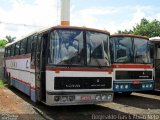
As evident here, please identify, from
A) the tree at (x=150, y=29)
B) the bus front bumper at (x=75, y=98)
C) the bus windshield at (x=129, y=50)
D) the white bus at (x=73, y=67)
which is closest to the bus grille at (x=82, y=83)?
the white bus at (x=73, y=67)

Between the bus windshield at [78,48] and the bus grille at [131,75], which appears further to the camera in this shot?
the bus grille at [131,75]

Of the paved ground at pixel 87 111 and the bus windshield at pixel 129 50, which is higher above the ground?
the bus windshield at pixel 129 50

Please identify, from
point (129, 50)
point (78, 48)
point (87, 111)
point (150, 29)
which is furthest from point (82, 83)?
point (150, 29)

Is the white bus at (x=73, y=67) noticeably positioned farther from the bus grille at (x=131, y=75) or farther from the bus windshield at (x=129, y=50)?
the bus grille at (x=131, y=75)

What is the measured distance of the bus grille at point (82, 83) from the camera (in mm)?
11273

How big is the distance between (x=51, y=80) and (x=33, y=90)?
2505 mm

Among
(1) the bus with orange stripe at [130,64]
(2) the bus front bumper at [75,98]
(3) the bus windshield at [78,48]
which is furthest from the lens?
(1) the bus with orange stripe at [130,64]

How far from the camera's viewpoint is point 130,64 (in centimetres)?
1588

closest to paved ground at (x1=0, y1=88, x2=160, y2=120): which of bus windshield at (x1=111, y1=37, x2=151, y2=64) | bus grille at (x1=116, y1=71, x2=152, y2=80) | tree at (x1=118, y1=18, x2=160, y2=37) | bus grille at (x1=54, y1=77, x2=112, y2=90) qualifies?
bus grille at (x1=54, y1=77, x2=112, y2=90)

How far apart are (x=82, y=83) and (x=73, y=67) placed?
2.10 ft

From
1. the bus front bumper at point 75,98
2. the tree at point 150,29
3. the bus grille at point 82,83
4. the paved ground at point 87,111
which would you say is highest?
the tree at point 150,29

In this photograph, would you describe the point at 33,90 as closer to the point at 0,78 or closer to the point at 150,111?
the point at 150,111

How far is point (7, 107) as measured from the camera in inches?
533

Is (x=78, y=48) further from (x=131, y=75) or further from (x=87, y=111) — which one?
(x=131, y=75)
